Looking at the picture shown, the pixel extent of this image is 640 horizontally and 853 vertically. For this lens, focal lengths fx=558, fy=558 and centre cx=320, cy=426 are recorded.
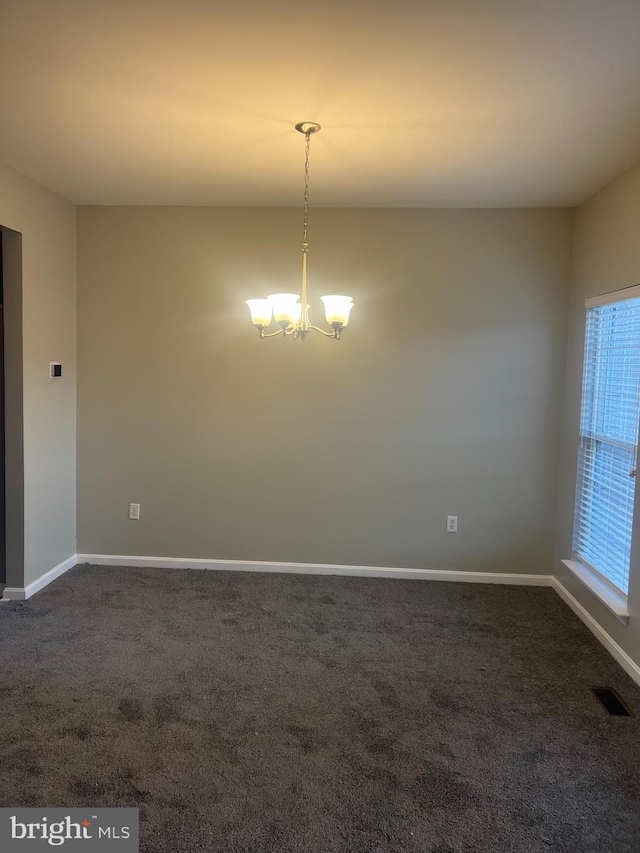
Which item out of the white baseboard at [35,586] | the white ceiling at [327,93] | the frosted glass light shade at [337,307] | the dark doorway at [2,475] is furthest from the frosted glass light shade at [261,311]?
the white baseboard at [35,586]

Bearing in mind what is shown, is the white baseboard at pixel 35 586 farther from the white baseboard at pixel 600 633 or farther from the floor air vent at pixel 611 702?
the white baseboard at pixel 600 633

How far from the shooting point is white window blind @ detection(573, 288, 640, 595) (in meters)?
2.95

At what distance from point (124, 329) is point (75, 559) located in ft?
5.59

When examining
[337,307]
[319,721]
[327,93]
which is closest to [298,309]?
[337,307]

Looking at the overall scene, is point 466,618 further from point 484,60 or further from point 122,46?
point 122,46

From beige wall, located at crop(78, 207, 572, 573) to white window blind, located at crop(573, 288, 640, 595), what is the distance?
0.36m

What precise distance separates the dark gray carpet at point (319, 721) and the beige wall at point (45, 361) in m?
0.39

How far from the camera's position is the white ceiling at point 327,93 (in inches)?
66.8

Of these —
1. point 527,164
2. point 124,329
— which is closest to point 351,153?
point 527,164

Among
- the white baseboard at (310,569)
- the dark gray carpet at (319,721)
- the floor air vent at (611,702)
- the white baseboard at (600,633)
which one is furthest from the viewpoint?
the white baseboard at (310,569)

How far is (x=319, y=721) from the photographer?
7.70 ft

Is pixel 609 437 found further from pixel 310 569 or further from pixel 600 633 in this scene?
pixel 310 569

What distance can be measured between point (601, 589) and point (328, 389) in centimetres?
206

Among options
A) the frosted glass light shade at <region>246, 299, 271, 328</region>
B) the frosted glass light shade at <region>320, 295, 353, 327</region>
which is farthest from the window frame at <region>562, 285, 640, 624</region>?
the frosted glass light shade at <region>246, 299, 271, 328</region>
